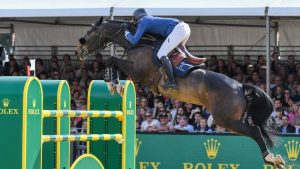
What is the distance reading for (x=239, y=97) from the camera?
1131 cm

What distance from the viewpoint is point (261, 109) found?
11.4 metres

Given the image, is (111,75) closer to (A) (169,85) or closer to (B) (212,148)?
(A) (169,85)

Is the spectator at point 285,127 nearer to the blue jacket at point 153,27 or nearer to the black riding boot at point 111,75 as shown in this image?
the blue jacket at point 153,27

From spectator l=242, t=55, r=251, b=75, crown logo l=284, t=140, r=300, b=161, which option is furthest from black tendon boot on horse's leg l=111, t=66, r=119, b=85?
spectator l=242, t=55, r=251, b=75

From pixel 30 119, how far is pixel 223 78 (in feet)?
11.4

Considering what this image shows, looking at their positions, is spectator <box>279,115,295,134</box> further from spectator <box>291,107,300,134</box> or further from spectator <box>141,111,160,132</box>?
spectator <box>141,111,160,132</box>

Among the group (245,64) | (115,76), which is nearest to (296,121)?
(245,64)

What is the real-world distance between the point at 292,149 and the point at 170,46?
3368mm

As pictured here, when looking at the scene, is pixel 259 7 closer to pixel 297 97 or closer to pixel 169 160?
pixel 297 97

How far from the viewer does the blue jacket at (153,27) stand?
11.0 metres

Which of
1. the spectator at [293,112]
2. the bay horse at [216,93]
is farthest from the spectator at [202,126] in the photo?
the bay horse at [216,93]

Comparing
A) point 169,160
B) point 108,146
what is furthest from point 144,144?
point 108,146

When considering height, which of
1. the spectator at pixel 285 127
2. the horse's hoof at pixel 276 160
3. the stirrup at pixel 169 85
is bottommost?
the horse's hoof at pixel 276 160

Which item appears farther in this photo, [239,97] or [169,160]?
[169,160]
